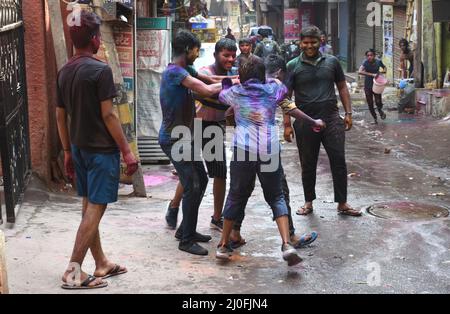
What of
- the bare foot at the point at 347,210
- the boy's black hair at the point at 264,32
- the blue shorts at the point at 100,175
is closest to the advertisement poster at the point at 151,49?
the bare foot at the point at 347,210

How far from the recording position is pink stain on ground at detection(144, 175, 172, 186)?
946 cm

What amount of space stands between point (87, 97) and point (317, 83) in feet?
10.3

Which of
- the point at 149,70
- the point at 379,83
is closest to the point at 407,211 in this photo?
the point at 149,70

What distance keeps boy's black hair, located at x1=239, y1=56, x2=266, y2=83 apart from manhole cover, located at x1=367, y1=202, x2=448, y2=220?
247cm

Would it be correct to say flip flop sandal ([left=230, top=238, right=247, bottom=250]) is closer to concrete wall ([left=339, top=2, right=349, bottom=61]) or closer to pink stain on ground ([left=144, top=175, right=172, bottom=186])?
pink stain on ground ([left=144, top=175, right=172, bottom=186])

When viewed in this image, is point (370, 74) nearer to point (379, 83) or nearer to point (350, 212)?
point (379, 83)

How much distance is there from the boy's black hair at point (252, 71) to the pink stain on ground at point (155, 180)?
414 centimetres

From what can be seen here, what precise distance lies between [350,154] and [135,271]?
6.92 meters

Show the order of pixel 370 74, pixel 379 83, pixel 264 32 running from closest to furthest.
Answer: pixel 379 83 < pixel 370 74 < pixel 264 32

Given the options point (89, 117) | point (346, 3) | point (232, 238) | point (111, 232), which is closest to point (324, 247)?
point (232, 238)

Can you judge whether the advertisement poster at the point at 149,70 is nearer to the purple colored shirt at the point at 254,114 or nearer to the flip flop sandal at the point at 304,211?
the flip flop sandal at the point at 304,211

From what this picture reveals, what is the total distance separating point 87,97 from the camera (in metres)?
4.66

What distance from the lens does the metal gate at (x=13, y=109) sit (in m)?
5.99

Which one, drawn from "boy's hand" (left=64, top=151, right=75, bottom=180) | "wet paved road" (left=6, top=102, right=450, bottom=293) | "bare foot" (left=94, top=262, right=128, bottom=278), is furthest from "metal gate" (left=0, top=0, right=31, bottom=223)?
"bare foot" (left=94, top=262, right=128, bottom=278)
